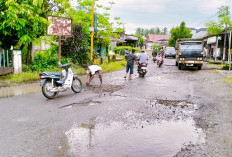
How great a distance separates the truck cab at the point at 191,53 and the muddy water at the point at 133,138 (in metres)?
15.1

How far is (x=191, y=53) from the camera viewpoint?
65.7 ft

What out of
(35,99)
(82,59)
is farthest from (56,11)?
(35,99)

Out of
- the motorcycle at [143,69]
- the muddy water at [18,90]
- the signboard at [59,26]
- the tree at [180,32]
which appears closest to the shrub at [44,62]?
the signboard at [59,26]

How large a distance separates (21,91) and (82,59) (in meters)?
8.92

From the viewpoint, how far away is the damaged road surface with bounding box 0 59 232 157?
13.6 ft

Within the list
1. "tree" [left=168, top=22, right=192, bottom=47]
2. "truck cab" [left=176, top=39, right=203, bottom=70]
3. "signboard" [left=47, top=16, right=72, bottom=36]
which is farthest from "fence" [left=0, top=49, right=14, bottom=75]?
"tree" [left=168, top=22, right=192, bottom=47]

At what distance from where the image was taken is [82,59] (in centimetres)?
1784

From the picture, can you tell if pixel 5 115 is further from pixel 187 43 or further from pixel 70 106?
pixel 187 43

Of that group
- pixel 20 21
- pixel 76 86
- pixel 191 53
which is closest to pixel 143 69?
pixel 76 86

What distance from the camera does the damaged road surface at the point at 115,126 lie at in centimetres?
415

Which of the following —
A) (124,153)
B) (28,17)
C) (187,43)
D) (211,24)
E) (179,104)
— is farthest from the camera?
(211,24)

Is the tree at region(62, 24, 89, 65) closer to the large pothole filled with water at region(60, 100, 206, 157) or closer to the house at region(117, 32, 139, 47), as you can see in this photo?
the large pothole filled with water at region(60, 100, 206, 157)

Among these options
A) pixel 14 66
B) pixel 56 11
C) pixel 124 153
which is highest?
pixel 56 11

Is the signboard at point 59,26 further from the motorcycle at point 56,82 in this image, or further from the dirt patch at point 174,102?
the dirt patch at point 174,102
